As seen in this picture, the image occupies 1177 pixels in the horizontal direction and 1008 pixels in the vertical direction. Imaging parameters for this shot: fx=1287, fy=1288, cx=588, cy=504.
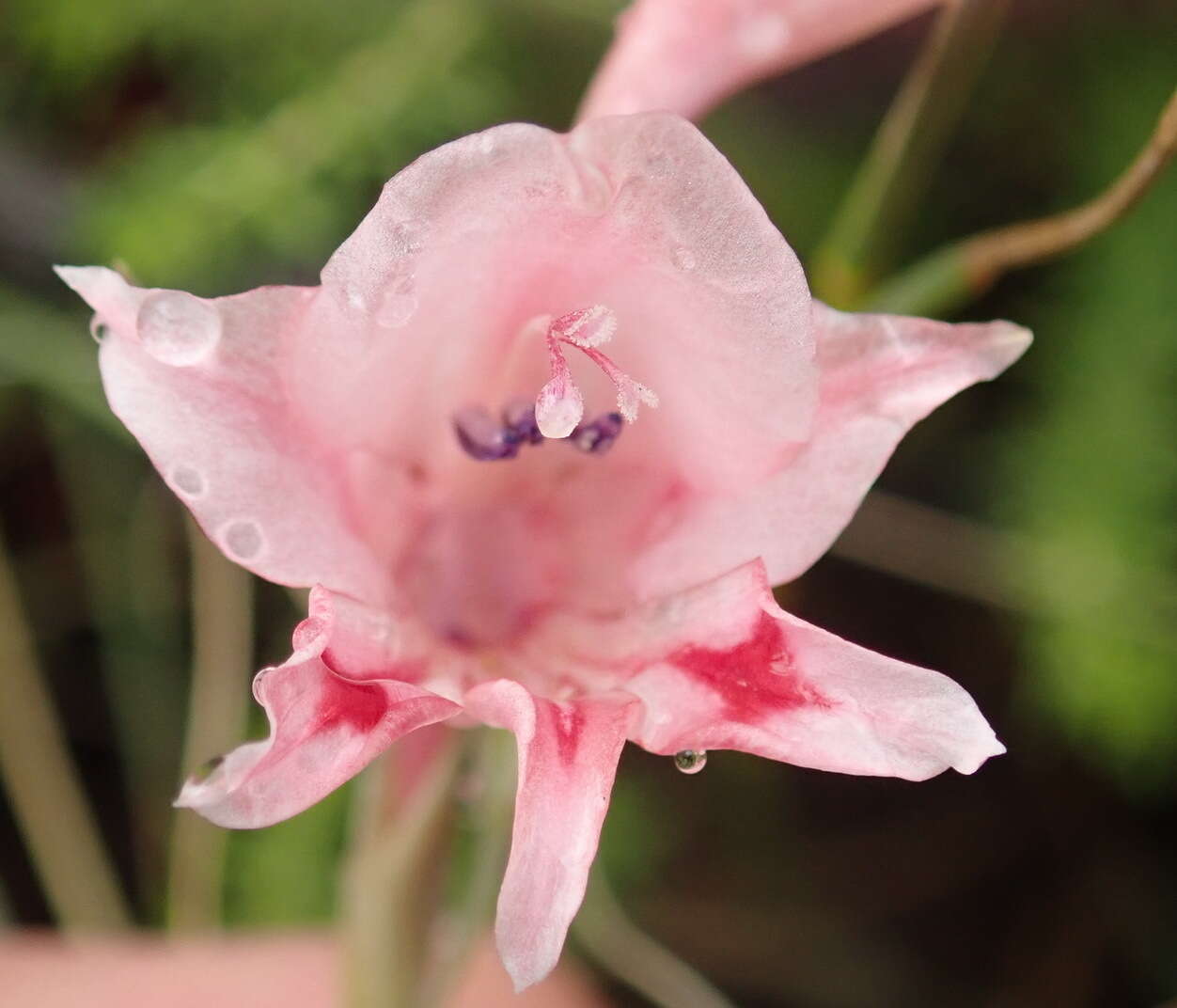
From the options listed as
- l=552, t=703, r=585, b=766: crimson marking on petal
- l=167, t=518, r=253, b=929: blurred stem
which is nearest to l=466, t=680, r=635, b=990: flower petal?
l=552, t=703, r=585, b=766: crimson marking on petal

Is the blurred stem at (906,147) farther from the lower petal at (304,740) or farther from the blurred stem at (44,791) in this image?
the blurred stem at (44,791)

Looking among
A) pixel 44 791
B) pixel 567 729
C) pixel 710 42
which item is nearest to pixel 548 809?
pixel 567 729

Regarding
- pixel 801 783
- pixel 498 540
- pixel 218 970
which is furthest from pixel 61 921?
pixel 498 540

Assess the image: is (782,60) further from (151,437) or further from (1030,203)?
(1030,203)

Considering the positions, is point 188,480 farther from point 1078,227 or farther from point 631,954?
point 631,954

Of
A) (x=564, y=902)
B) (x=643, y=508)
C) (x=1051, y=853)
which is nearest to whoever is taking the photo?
(x=564, y=902)

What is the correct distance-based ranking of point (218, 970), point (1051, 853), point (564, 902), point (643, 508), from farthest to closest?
point (1051, 853) → point (218, 970) → point (643, 508) → point (564, 902)

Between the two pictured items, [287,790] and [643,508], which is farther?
[643,508]
